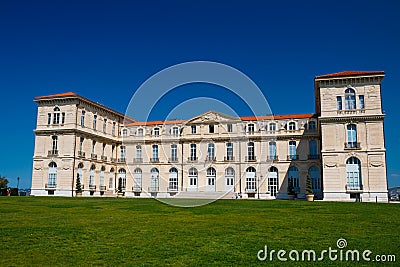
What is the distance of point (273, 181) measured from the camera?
138 feet

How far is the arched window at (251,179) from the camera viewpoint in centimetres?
4262

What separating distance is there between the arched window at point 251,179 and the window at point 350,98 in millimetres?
13729

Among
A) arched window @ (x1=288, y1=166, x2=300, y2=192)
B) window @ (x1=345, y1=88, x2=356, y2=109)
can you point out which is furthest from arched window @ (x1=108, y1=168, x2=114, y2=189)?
window @ (x1=345, y1=88, x2=356, y2=109)

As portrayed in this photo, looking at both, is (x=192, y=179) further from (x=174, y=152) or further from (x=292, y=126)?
(x=292, y=126)

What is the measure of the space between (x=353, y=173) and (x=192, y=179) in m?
19.5

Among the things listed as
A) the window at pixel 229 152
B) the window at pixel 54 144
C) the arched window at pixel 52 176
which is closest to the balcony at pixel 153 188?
the window at pixel 229 152

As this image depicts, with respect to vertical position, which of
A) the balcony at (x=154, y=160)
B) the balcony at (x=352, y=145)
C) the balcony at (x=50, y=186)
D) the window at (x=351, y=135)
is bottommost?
the balcony at (x=50, y=186)

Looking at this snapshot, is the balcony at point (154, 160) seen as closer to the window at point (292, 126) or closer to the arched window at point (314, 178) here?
the window at point (292, 126)

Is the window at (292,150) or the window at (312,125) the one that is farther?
the window at (292,150)

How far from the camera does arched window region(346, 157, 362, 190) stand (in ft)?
109

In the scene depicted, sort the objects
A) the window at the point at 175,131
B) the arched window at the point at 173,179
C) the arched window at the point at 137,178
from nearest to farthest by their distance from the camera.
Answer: the arched window at the point at 173,179 → the arched window at the point at 137,178 → the window at the point at 175,131

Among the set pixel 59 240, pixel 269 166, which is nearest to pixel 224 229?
pixel 59 240

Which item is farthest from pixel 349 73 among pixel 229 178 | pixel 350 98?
pixel 229 178

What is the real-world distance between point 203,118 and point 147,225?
33.7 m
